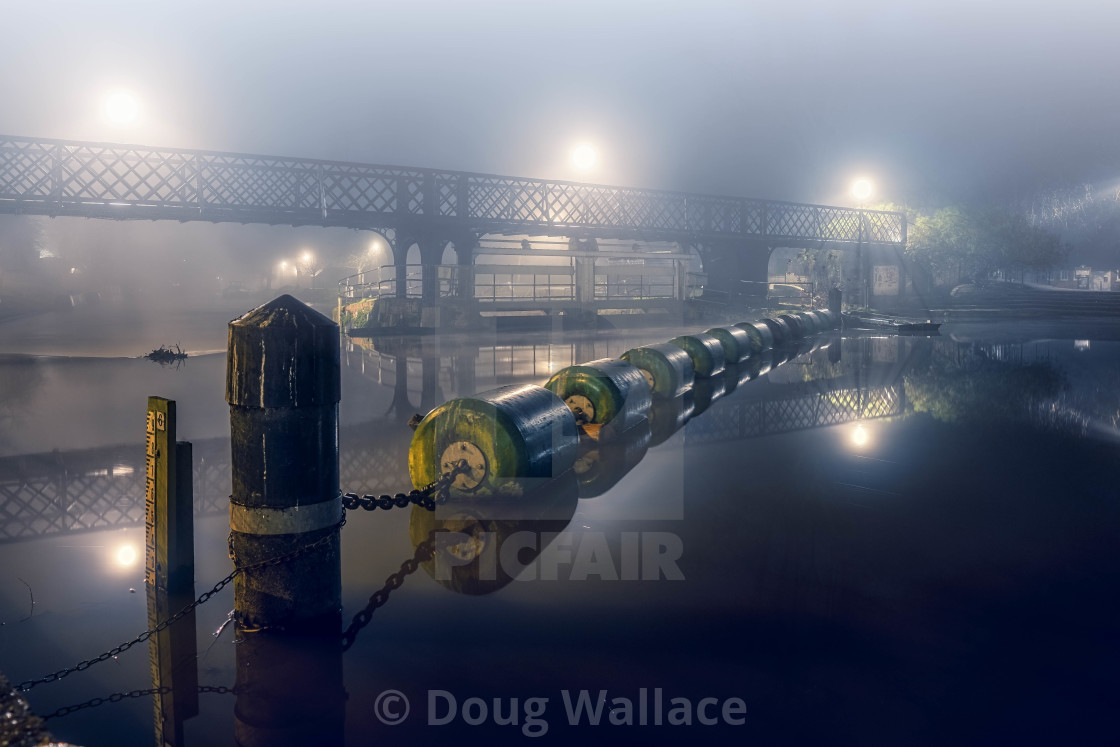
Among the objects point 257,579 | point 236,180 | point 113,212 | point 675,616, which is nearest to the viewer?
point 257,579

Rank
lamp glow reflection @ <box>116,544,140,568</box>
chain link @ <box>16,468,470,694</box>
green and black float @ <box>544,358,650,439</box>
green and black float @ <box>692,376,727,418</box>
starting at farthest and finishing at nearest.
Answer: green and black float @ <box>692,376,727,418</box> → green and black float @ <box>544,358,650,439</box> → lamp glow reflection @ <box>116,544,140,568</box> → chain link @ <box>16,468,470,694</box>

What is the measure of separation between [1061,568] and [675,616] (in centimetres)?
329

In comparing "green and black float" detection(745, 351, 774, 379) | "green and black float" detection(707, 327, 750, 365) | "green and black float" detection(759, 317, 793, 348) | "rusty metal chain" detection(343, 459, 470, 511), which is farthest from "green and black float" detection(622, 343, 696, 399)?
"green and black float" detection(759, 317, 793, 348)

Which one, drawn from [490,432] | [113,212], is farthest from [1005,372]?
[113,212]

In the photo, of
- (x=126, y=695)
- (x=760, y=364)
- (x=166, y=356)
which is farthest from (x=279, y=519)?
(x=166, y=356)

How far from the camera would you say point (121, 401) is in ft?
A: 49.4

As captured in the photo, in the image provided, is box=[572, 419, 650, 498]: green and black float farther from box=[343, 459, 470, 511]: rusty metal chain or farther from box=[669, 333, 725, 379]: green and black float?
box=[669, 333, 725, 379]: green and black float

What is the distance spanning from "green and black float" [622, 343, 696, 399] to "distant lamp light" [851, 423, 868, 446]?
A: 3465mm

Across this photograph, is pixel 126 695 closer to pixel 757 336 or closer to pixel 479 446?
pixel 479 446

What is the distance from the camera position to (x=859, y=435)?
1160 centimetres

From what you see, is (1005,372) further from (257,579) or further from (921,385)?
(257,579)

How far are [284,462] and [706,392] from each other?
494 inches

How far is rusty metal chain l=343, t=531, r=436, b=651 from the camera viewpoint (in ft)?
16.5

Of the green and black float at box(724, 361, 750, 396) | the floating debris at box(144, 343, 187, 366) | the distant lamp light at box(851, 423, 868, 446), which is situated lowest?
the distant lamp light at box(851, 423, 868, 446)
